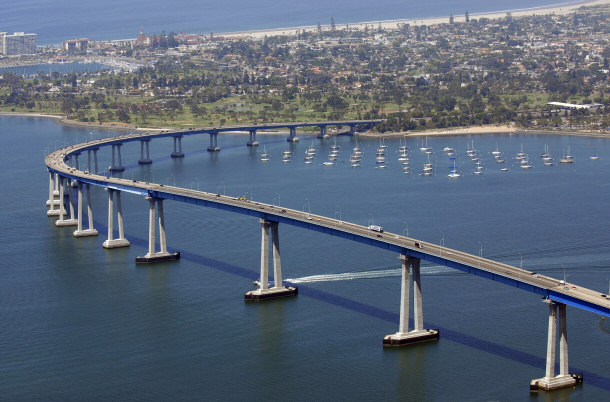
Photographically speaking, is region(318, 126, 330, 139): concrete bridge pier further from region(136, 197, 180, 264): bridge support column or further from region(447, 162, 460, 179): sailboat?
region(136, 197, 180, 264): bridge support column

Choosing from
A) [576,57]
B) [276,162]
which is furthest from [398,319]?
[576,57]

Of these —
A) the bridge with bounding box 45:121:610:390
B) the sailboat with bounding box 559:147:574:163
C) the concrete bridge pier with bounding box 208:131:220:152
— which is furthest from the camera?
the concrete bridge pier with bounding box 208:131:220:152

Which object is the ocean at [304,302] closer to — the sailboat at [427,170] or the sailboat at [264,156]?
the sailboat at [427,170]

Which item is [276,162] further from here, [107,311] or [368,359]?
[368,359]

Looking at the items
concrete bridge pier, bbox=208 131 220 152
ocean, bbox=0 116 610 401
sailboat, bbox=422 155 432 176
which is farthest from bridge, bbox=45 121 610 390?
concrete bridge pier, bbox=208 131 220 152

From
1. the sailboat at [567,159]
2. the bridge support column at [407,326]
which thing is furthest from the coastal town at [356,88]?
the bridge support column at [407,326]

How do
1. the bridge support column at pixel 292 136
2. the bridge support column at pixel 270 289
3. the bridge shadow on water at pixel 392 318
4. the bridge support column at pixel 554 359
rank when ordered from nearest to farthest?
the bridge support column at pixel 554 359, the bridge shadow on water at pixel 392 318, the bridge support column at pixel 270 289, the bridge support column at pixel 292 136

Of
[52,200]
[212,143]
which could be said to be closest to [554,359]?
[52,200]
